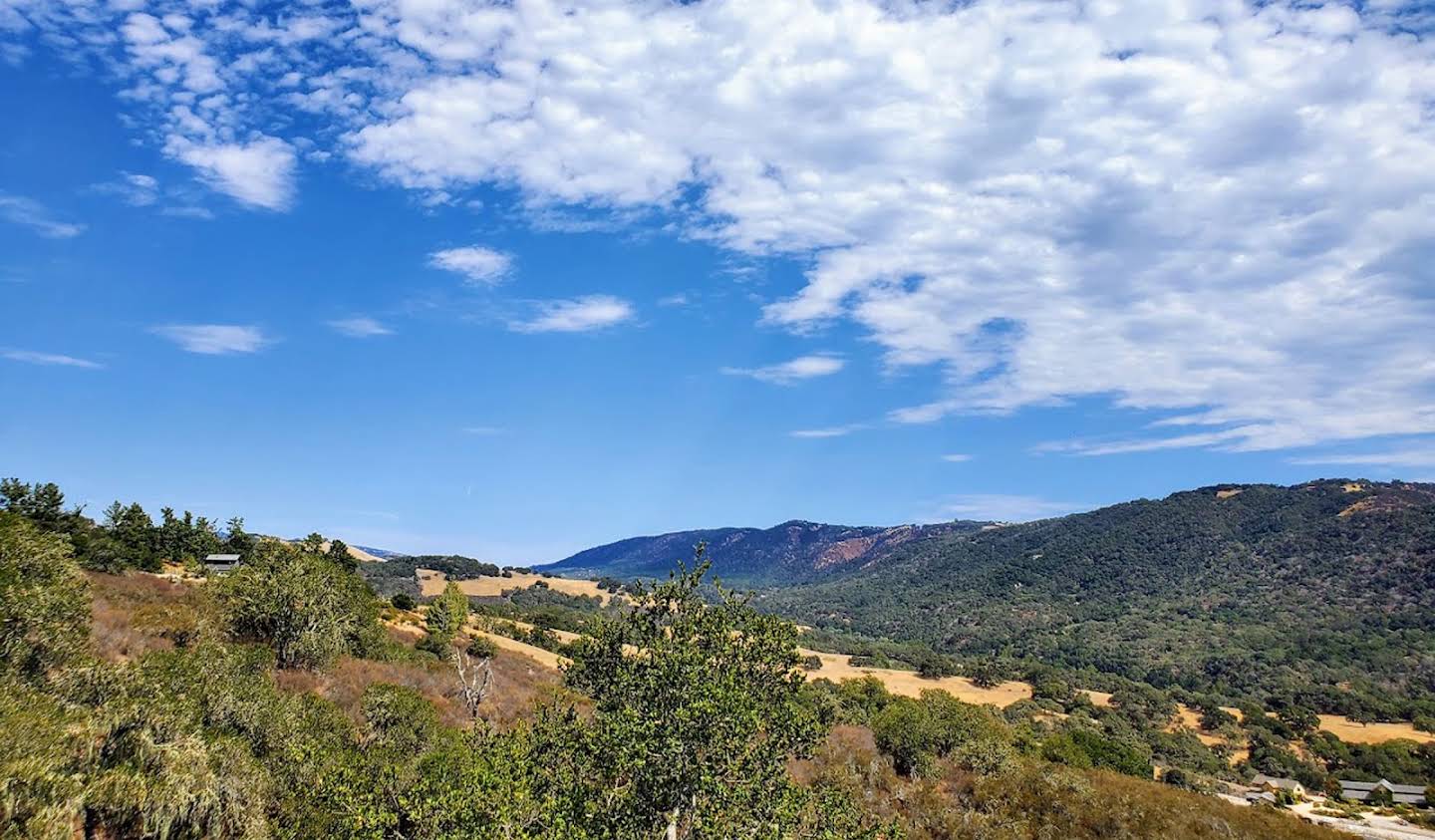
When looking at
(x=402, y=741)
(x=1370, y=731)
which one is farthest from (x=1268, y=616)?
(x=402, y=741)

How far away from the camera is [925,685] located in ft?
326

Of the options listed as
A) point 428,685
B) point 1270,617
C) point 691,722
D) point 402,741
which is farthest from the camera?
point 1270,617

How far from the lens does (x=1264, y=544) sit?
18000 centimetres

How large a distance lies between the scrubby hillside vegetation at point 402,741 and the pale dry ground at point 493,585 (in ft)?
360

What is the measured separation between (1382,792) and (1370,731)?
30.9 m

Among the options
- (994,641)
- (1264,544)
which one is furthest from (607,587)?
(1264,544)

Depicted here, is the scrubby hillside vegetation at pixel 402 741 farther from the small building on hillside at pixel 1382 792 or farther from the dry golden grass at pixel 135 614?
the small building on hillside at pixel 1382 792

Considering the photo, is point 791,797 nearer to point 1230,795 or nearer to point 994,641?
point 1230,795

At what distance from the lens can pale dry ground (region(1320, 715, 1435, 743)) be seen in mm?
82625

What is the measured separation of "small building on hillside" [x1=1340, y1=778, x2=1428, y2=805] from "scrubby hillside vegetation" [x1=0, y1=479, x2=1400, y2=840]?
40.9 m

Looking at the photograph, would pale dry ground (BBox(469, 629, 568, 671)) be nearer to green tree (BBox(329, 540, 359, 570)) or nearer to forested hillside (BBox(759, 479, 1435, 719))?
green tree (BBox(329, 540, 359, 570))

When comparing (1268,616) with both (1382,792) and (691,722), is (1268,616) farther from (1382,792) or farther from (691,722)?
(691,722)

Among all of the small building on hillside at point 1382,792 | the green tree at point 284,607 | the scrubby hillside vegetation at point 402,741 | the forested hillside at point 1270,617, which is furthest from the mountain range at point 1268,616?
the green tree at point 284,607

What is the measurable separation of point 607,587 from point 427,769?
17402 centimetres
